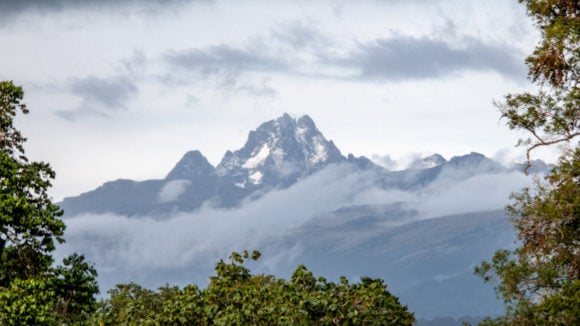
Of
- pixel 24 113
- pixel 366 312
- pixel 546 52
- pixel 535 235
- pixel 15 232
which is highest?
pixel 24 113

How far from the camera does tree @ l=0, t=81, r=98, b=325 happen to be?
2938cm

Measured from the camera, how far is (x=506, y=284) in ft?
116

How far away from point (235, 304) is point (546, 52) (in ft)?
56.6

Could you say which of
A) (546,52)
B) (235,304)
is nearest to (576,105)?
(546,52)

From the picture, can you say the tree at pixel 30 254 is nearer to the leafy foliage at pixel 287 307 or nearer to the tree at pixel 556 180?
the leafy foliage at pixel 287 307

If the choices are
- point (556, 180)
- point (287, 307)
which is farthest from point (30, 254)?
point (556, 180)

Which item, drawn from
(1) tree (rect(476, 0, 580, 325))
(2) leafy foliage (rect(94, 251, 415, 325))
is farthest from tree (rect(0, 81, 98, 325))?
(1) tree (rect(476, 0, 580, 325))

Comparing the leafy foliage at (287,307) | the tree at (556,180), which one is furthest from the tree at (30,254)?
the tree at (556,180)

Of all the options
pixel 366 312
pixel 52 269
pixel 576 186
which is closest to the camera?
pixel 576 186

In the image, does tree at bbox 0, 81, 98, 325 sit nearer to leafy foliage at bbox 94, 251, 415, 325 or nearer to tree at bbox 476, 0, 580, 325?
leafy foliage at bbox 94, 251, 415, 325

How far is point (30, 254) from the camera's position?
108 ft

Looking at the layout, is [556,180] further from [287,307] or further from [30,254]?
[30,254]

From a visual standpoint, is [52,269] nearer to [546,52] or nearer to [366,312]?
[366,312]

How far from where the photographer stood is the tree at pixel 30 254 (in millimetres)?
29375
